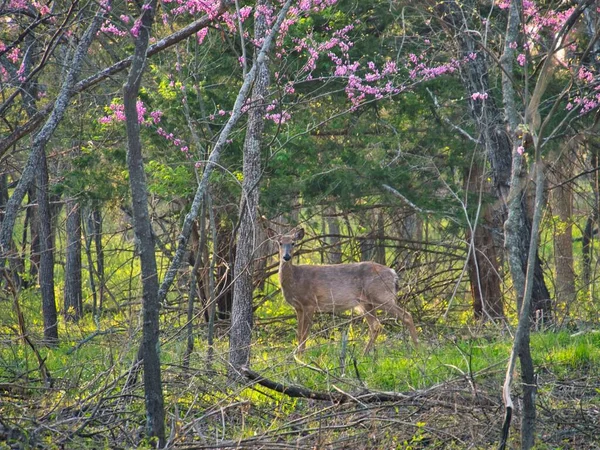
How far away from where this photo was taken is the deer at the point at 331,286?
13.8m

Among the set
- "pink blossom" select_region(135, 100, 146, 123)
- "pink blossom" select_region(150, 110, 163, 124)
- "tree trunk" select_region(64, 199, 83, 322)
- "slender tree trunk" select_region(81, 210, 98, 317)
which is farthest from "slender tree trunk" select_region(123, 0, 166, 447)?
"tree trunk" select_region(64, 199, 83, 322)

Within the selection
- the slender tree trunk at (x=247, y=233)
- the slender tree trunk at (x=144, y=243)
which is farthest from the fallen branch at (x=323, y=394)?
the slender tree trunk at (x=247, y=233)

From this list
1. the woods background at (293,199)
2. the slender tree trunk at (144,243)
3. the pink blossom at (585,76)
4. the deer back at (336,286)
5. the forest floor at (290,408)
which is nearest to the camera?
the slender tree trunk at (144,243)

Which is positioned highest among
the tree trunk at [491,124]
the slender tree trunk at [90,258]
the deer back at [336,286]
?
the tree trunk at [491,124]

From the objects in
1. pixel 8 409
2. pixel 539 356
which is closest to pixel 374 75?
pixel 539 356

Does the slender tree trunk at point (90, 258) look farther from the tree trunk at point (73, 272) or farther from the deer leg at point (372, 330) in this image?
the deer leg at point (372, 330)

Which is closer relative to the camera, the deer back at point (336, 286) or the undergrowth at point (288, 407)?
the undergrowth at point (288, 407)

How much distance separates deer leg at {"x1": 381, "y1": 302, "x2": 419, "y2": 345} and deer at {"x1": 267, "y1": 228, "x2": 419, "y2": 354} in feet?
0.06

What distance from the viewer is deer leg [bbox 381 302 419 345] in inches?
467

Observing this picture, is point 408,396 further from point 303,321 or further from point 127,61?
point 303,321

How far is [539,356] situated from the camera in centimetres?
909

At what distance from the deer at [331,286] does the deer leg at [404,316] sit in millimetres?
19

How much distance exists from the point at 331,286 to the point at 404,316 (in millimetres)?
1766

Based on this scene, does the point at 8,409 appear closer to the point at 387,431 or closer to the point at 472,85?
the point at 387,431
